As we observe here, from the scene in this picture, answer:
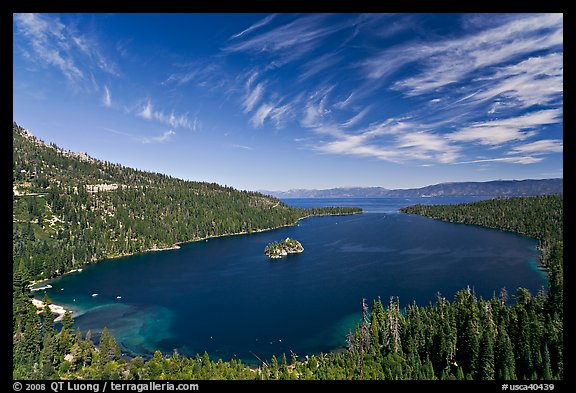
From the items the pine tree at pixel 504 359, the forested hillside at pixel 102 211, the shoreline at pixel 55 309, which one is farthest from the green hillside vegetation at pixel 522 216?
the shoreline at pixel 55 309

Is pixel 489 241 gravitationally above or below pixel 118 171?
below

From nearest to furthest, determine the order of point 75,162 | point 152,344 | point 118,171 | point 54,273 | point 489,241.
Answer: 1. point 152,344
2. point 54,273
3. point 489,241
4. point 75,162
5. point 118,171

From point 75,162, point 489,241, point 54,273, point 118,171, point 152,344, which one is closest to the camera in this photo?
point 152,344

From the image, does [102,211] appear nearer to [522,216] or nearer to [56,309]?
[56,309]

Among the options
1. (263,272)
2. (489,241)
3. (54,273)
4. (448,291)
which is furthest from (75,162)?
(489,241)

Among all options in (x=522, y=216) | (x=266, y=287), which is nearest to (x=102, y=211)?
(x=266, y=287)
